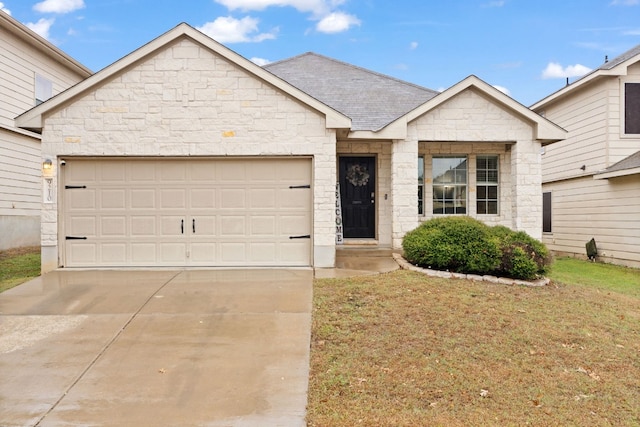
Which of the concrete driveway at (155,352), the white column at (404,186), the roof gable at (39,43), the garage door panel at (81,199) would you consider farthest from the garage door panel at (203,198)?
the roof gable at (39,43)

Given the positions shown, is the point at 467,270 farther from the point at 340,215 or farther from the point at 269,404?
the point at 269,404

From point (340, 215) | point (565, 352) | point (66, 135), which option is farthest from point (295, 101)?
point (565, 352)

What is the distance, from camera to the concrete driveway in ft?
13.6

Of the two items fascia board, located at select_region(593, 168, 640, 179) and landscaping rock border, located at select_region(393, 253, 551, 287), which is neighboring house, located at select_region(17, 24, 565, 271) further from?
fascia board, located at select_region(593, 168, 640, 179)

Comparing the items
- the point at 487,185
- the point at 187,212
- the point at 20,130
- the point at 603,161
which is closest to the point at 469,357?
the point at 187,212

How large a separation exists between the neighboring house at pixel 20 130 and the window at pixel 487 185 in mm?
13279

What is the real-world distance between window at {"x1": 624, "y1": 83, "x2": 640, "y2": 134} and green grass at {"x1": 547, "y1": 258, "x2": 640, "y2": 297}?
4.22 metres

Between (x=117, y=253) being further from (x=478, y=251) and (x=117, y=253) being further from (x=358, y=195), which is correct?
(x=478, y=251)

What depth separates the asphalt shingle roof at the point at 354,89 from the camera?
12438mm

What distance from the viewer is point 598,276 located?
11.7 meters

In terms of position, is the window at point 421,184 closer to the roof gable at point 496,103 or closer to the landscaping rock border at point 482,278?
the roof gable at point 496,103

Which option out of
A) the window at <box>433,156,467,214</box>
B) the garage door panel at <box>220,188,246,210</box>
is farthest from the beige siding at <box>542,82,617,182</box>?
the garage door panel at <box>220,188,246,210</box>

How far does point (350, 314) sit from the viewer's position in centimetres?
662

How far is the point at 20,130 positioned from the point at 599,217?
18.0 meters
